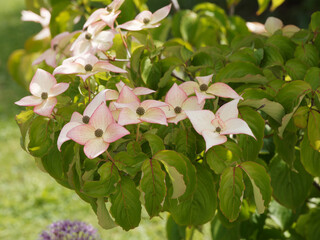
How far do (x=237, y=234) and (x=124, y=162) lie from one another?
0.75 metres

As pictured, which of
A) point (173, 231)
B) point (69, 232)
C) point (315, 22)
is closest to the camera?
point (315, 22)

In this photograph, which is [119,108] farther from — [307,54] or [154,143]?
[307,54]

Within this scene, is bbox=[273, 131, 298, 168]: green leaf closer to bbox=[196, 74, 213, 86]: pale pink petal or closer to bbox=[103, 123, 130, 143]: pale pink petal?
bbox=[196, 74, 213, 86]: pale pink petal

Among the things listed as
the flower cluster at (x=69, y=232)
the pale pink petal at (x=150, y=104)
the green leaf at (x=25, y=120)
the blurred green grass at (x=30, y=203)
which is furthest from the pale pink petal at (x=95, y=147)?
the blurred green grass at (x=30, y=203)

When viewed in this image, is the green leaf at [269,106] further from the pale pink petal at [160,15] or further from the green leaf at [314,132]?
the pale pink petal at [160,15]

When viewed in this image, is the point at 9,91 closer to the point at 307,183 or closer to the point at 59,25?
the point at 59,25

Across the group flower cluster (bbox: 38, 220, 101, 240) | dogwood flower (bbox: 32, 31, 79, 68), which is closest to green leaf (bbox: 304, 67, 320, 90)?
dogwood flower (bbox: 32, 31, 79, 68)

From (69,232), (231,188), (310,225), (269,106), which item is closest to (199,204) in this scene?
(231,188)

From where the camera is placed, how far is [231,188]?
0.76 m

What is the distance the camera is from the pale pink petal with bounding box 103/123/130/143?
73 centimetres

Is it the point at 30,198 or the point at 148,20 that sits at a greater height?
the point at 148,20

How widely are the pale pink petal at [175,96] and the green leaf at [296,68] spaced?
27 cm

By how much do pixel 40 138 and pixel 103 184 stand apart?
0.56ft

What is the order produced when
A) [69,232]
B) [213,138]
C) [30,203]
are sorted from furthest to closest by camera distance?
[30,203]
[69,232]
[213,138]
